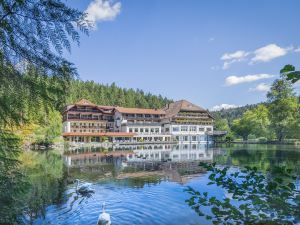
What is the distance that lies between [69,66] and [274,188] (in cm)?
250

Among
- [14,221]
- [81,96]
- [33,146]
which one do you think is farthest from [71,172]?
[81,96]

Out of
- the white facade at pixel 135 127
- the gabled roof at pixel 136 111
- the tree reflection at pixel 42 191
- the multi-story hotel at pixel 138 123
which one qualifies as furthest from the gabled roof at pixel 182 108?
the tree reflection at pixel 42 191

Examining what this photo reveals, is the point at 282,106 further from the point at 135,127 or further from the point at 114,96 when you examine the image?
the point at 114,96

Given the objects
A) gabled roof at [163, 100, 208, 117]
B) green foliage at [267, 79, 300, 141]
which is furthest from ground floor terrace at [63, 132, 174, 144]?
green foliage at [267, 79, 300, 141]

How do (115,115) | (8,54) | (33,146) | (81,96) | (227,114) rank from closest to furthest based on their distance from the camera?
1. (8,54)
2. (33,146)
3. (115,115)
4. (81,96)
5. (227,114)

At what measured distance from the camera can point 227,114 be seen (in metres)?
147

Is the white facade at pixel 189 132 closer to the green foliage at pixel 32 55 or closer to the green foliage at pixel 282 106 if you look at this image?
the green foliage at pixel 282 106

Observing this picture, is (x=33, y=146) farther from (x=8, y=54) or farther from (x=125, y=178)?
(x=8, y=54)

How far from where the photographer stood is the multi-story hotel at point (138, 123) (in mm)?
56500

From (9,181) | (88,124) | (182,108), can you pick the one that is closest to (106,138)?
(88,124)

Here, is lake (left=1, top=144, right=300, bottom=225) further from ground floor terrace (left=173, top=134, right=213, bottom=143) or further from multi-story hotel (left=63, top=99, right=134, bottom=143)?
ground floor terrace (left=173, top=134, right=213, bottom=143)

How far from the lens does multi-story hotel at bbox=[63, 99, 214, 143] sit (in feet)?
185

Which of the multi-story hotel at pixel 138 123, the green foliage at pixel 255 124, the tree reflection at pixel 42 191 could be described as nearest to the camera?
the tree reflection at pixel 42 191

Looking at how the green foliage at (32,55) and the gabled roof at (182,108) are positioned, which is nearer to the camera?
the green foliage at (32,55)
